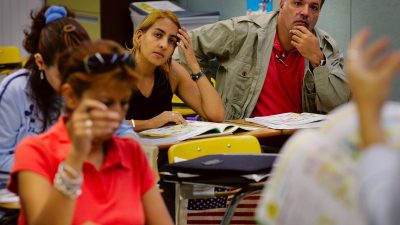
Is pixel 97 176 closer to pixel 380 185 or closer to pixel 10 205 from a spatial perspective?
pixel 10 205

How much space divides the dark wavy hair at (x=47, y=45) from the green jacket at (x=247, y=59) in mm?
1751

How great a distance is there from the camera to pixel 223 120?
3.72 metres

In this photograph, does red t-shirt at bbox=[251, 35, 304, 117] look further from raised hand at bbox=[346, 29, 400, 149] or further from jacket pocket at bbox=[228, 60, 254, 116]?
raised hand at bbox=[346, 29, 400, 149]

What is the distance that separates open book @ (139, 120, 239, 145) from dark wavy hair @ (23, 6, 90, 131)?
0.74 metres

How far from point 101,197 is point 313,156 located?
736 millimetres

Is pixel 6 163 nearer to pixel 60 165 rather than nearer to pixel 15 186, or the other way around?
pixel 15 186

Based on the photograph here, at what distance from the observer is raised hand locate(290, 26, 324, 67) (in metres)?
3.71

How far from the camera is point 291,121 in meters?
3.45

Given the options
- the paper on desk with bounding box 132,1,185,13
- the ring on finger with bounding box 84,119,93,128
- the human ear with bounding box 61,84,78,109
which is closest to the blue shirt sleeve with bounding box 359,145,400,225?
the ring on finger with bounding box 84,119,93,128

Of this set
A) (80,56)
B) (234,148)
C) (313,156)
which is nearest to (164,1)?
(234,148)

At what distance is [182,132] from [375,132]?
Result: 2.09 metres

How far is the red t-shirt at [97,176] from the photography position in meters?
1.61

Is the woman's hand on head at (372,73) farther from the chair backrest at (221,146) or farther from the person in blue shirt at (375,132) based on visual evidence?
the chair backrest at (221,146)

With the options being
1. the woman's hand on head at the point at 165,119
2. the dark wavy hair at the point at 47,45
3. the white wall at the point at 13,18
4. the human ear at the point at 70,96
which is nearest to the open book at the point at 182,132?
the woman's hand on head at the point at 165,119
